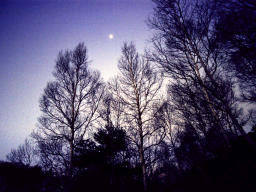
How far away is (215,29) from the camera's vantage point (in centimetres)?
456

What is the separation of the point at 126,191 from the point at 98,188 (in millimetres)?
2506

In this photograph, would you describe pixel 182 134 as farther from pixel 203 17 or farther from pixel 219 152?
pixel 203 17

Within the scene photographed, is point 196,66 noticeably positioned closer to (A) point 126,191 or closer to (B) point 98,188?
(B) point 98,188

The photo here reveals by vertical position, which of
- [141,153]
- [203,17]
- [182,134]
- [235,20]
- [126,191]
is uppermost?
[203,17]

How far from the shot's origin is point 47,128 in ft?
21.3

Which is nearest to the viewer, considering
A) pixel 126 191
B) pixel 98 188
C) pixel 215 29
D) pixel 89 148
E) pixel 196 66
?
pixel 215 29

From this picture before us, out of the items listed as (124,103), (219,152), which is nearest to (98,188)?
(124,103)

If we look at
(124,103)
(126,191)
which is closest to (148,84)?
(124,103)

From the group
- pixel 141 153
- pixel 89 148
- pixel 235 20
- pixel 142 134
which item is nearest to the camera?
pixel 235 20

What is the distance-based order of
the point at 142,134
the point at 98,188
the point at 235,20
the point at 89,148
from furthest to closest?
the point at 89,148
the point at 98,188
the point at 142,134
the point at 235,20

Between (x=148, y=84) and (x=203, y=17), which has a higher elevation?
(x=203, y=17)

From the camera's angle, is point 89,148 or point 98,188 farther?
point 89,148

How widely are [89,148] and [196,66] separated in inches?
442

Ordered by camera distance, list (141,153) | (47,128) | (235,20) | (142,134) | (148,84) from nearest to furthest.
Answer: (235,20), (141,153), (142,134), (47,128), (148,84)
